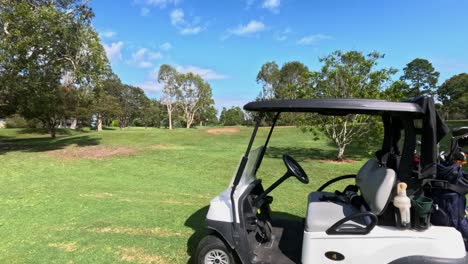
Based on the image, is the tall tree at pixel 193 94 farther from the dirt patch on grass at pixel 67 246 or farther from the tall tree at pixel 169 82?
the dirt patch on grass at pixel 67 246

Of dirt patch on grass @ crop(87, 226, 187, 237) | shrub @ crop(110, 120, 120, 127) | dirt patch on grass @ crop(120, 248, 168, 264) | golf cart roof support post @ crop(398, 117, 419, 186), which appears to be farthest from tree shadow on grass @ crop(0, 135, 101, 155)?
shrub @ crop(110, 120, 120, 127)

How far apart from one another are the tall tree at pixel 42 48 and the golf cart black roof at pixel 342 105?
1360 centimetres

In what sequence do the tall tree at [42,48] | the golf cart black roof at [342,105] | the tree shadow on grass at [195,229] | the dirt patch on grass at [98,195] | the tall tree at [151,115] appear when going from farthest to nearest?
1. the tall tree at [151,115]
2. the tall tree at [42,48]
3. the dirt patch on grass at [98,195]
4. the tree shadow on grass at [195,229]
5. the golf cart black roof at [342,105]

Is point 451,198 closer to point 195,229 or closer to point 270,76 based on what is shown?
point 195,229

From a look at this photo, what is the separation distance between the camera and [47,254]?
426 cm

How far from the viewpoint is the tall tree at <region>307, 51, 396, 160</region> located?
40.4ft

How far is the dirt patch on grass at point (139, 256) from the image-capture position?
4098 millimetres

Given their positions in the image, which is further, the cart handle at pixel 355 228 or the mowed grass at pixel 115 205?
the mowed grass at pixel 115 205

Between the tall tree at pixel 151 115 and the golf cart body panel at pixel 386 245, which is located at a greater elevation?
Answer: the tall tree at pixel 151 115

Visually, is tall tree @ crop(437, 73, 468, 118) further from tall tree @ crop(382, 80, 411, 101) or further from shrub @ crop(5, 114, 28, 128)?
shrub @ crop(5, 114, 28, 128)

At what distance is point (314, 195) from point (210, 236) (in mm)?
1357

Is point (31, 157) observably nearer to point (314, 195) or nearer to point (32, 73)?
point (32, 73)

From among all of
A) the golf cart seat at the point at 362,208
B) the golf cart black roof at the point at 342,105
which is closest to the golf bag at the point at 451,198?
the golf cart seat at the point at 362,208

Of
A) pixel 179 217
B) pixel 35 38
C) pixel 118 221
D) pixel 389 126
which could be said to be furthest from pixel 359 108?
pixel 35 38
